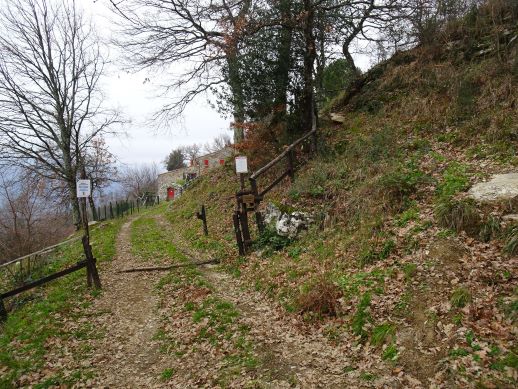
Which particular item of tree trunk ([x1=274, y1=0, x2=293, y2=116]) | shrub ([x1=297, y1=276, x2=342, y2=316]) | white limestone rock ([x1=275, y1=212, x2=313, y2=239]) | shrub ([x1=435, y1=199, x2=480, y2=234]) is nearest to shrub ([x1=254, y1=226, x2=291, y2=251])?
white limestone rock ([x1=275, y1=212, x2=313, y2=239])

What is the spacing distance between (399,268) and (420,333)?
1.56 m

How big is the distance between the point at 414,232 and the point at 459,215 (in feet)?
2.75

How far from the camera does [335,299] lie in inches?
227

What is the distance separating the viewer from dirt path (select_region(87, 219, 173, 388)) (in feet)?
17.3

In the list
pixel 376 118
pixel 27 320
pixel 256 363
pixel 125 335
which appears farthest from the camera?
pixel 376 118

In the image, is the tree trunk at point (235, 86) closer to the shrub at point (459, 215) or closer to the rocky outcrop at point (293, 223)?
the rocky outcrop at point (293, 223)

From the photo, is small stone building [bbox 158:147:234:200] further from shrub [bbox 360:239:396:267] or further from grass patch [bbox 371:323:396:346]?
grass patch [bbox 371:323:396:346]

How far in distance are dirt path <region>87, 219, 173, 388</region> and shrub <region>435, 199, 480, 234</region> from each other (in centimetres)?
556

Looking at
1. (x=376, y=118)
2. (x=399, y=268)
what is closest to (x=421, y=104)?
(x=376, y=118)

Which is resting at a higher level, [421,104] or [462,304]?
[421,104]

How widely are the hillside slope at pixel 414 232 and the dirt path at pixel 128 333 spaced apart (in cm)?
239

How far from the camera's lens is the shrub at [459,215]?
585 centimetres

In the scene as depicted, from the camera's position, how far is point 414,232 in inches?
256

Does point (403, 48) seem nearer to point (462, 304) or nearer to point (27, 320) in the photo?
point (462, 304)
